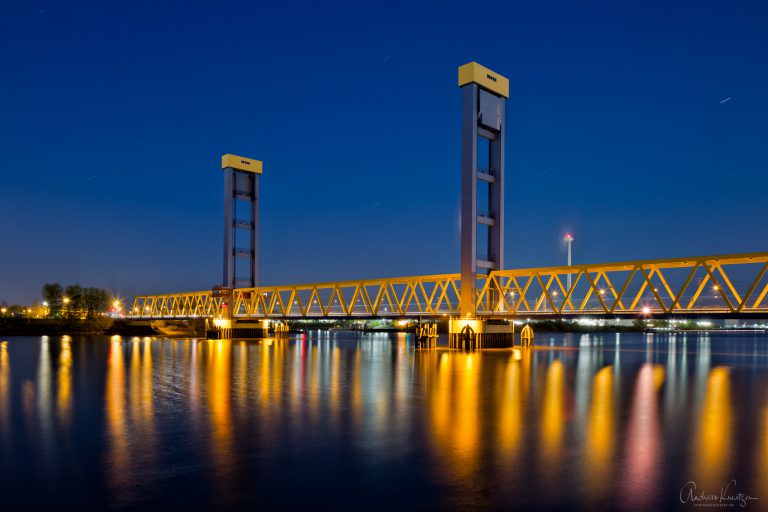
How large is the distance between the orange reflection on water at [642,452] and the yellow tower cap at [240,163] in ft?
219

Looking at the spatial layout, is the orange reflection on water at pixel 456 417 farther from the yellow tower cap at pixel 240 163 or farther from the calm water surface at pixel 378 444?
the yellow tower cap at pixel 240 163

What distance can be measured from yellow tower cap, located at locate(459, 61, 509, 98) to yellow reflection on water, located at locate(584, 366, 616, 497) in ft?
115

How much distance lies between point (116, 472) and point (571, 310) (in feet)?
137

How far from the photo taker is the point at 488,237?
5478 centimetres

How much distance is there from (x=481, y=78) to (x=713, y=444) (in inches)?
1718

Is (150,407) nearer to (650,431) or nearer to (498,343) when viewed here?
(650,431)

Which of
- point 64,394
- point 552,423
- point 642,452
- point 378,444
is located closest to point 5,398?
point 64,394

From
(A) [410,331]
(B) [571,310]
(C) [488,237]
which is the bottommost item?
(A) [410,331]

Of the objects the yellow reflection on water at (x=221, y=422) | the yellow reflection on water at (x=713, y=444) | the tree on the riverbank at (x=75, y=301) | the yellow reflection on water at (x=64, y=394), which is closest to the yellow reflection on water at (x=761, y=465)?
the yellow reflection on water at (x=713, y=444)

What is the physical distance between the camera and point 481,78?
5297 centimetres

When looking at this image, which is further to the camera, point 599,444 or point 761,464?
point 599,444

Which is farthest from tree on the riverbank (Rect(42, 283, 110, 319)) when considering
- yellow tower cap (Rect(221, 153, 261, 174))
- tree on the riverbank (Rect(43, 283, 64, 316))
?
yellow tower cap (Rect(221, 153, 261, 174))

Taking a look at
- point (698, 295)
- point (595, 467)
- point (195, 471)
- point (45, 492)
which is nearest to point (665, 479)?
point (595, 467)

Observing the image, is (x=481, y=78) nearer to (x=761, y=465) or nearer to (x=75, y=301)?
(x=761, y=465)
